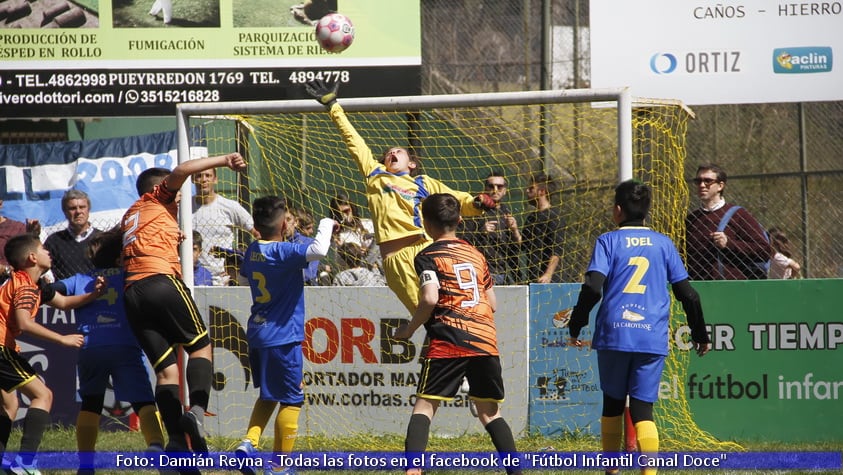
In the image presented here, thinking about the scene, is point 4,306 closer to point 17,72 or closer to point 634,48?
point 17,72

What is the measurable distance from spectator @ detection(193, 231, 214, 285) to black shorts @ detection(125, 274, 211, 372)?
2.81 metres

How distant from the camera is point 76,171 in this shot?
1098cm

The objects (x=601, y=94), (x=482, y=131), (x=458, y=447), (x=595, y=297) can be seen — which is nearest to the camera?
(x=595, y=297)

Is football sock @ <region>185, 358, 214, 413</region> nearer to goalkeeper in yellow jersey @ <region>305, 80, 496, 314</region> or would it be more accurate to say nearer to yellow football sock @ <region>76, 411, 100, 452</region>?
yellow football sock @ <region>76, 411, 100, 452</region>

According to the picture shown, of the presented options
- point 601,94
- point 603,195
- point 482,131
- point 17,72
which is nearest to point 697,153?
point 603,195

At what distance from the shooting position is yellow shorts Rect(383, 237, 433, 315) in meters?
6.56

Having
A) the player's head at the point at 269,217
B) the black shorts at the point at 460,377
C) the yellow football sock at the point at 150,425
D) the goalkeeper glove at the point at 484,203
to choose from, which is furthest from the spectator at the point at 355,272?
the black shorts at the point at 460,377

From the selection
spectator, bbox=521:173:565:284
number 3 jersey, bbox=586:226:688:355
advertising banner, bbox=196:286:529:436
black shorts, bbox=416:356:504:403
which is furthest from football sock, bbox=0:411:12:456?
spectator, bbox=521:173:565:284

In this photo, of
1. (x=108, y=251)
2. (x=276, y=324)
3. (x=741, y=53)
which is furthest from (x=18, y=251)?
(x=741, y=53)

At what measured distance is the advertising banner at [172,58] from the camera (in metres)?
11.3

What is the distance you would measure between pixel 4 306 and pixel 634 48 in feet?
24.1

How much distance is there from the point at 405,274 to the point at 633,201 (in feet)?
5.78

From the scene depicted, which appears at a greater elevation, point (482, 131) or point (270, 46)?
point (270, 46)

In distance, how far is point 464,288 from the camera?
5461mm
